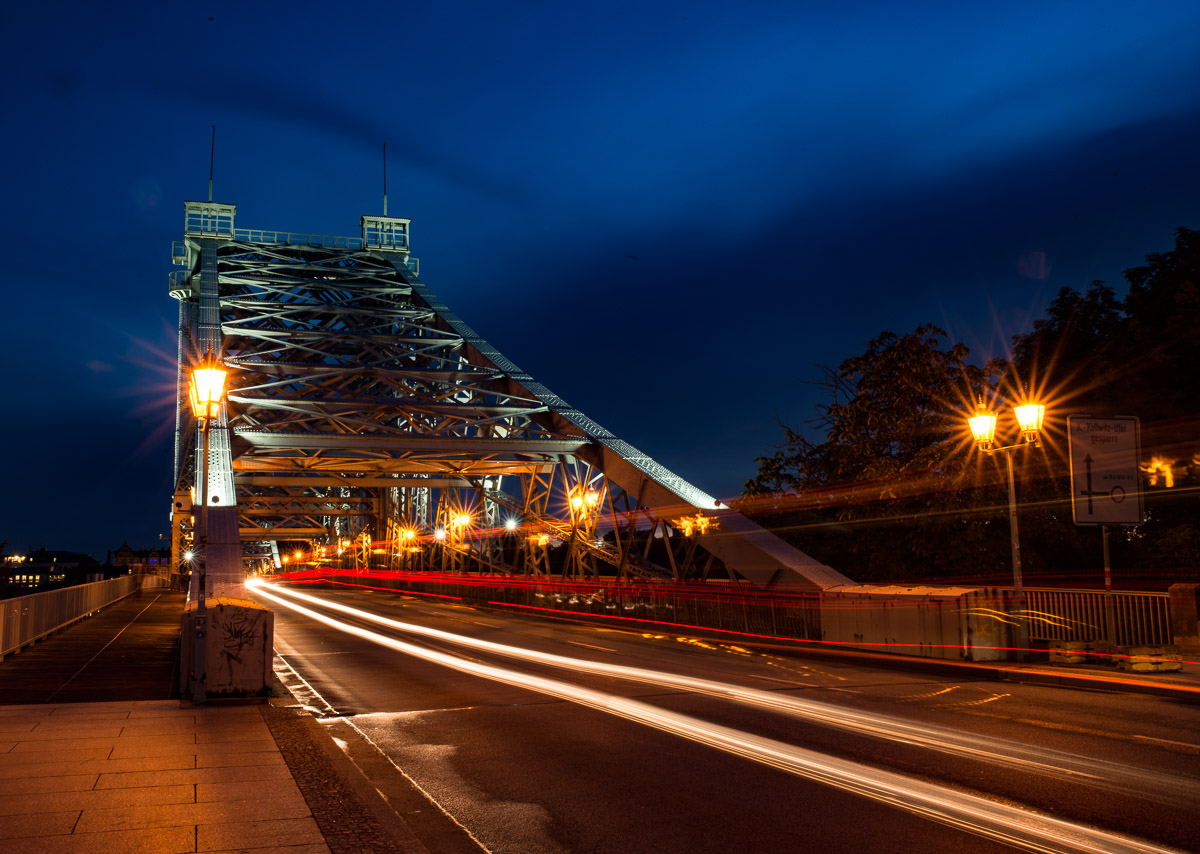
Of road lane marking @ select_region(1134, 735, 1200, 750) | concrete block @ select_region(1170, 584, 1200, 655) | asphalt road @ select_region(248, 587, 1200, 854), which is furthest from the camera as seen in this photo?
concrete block @ select_region(1170, 584, 1200, 655)

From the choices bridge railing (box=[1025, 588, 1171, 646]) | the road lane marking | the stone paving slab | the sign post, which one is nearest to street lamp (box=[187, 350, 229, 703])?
the stone paving slab

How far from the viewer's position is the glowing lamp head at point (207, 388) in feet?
45.0

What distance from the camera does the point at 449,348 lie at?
58.5 meters

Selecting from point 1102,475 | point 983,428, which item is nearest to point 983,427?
point 983,428

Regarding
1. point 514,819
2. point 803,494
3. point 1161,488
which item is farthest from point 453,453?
point 514,819

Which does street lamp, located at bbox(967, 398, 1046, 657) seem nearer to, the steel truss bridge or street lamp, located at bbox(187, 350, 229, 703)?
the steel truss bridge

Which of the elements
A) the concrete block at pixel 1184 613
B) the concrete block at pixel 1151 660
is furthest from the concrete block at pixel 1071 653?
the concrete block at pixel 1184 613

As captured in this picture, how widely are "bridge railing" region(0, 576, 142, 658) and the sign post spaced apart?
1950cm

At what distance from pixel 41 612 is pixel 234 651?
11586mm

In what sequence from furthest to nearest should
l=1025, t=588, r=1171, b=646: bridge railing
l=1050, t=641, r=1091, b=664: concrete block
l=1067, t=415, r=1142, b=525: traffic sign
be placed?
l=1025, t=588, r=1171, b=646: bridge railing < l=1067, t=415, r=1142, b=525: traffic sign < l=1050, t=641, r=1091, b=664: concrete block

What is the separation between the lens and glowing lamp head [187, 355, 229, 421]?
13703 millimetres

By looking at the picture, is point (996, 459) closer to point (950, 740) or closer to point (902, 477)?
point (902, 477)

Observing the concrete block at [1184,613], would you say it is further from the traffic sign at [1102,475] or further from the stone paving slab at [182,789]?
the stone paving slab at [182,789]

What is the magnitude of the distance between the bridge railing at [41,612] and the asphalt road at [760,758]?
5193mm
